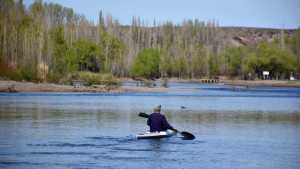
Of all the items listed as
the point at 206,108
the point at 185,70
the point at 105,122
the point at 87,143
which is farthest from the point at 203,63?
the point at 87,143

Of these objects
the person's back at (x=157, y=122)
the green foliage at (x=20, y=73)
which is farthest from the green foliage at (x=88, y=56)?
the person's back at (x=157, y=122)

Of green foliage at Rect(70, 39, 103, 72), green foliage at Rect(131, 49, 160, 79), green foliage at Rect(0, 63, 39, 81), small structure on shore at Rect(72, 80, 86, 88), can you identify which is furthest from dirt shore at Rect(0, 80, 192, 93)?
green foliage at Rect(131, 49, 160, 79)

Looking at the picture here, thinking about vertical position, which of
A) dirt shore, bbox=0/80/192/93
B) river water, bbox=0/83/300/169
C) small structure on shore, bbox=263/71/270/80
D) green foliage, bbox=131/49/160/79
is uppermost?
green foliage, bbox=131/49/160/79

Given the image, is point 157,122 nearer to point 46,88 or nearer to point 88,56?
point 46,88

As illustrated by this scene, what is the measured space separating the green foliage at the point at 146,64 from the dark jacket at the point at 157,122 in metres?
128

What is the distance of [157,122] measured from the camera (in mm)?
33781

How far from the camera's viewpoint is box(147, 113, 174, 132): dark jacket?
33.5m

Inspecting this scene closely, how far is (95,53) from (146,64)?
34757 millimetres

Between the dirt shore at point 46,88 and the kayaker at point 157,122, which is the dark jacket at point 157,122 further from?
the dirt shore at point 46,88

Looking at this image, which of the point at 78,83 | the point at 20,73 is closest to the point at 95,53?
the point at 78,83

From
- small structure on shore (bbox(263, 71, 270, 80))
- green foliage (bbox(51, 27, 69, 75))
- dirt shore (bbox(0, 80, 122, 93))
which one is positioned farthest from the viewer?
small structure on shore (bbox(263, 71, 270, 80))

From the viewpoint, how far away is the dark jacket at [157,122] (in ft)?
110

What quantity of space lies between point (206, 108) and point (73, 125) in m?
22.6

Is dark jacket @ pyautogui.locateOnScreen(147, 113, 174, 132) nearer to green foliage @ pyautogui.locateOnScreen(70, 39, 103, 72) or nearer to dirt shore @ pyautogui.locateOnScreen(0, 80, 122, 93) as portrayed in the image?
dirt shore @ pyautogui.locateOnScreen(0, 80, 122, 93)
